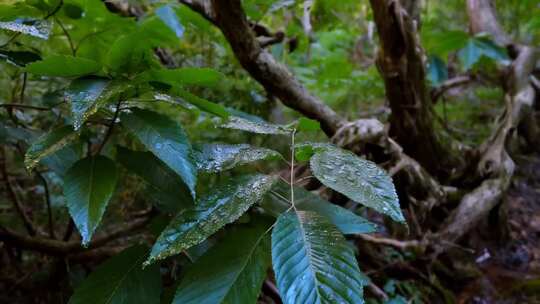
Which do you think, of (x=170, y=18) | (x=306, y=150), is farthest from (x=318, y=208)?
(x=170, y=18)

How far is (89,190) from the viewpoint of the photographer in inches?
20.7

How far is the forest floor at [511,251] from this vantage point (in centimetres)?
136

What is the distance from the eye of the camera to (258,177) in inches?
22.6

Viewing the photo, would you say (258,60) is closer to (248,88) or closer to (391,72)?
(248,88)

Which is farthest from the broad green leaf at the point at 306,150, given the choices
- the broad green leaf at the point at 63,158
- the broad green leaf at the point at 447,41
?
the broad green leaf at the point at 447,41

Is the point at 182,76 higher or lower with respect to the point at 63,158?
higher

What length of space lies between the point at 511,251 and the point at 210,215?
1694 millimetres

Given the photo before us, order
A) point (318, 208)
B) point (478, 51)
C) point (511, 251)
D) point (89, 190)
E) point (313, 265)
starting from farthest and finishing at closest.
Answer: point (478, 51), point (511, 251), point (318, 208), point (89, 190), point (313, 265)

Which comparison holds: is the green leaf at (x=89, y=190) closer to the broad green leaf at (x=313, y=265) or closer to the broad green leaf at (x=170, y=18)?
the broad green leaf at (x=313, y=265)

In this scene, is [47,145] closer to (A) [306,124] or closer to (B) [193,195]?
(B) [193,195]

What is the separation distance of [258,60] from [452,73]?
8.48 feet

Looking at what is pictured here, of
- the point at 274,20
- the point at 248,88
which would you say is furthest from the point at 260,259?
the point at 274,20

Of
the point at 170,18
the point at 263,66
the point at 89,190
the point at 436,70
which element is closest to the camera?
the point at 89,190

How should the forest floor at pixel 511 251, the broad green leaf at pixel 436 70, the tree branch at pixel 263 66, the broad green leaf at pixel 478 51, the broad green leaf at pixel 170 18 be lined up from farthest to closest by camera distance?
the broad green leaf at pixel 436 70 < the broad green leaf at pixel 478 51 < the forest floor at pixel 511 251 < the tree branch at pixel 263 66 < the broad green leaf at pixel 170 18
